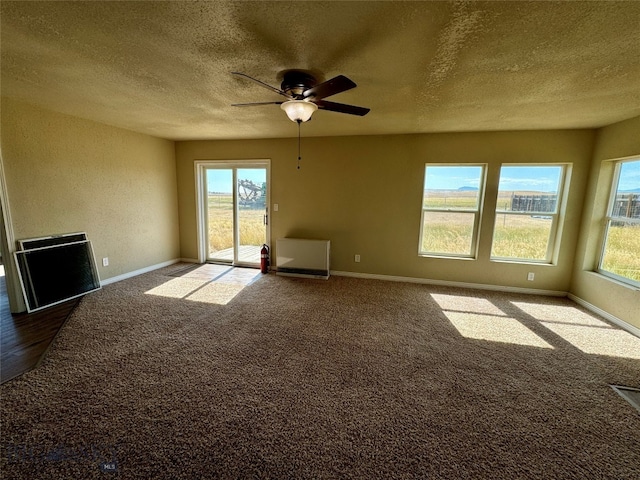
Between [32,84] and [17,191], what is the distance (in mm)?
1285

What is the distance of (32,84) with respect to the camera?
7.85ft

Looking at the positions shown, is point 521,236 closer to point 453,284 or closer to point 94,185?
point 453,284

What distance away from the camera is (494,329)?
2.86m

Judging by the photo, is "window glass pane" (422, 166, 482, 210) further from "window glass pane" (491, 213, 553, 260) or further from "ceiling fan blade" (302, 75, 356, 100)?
"ceiling fan blade" (302, 75, 356, 100)

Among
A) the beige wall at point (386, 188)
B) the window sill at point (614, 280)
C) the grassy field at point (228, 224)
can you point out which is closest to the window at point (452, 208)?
the beige wall at point (386, 188)

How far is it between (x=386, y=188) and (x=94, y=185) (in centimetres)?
439

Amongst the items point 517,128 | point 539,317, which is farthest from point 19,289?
point 517,128

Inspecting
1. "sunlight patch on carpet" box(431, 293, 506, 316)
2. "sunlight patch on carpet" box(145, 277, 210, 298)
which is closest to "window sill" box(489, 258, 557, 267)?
"sunlight patch on carpet" box(431, 293, 506, 316)

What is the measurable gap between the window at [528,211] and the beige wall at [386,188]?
0.14m

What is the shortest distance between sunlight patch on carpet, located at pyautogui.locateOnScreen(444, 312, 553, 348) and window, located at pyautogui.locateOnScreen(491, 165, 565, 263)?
144 centimetres

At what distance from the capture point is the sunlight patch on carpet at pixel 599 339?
2.49 meters

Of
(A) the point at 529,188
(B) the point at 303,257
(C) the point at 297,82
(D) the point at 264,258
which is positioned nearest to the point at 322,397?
(C) the point at 297,82

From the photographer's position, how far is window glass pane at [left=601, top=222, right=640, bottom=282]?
118 inches

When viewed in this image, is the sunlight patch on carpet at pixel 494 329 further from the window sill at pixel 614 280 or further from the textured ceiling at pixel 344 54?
the textured ceiling at pixel 344 54
